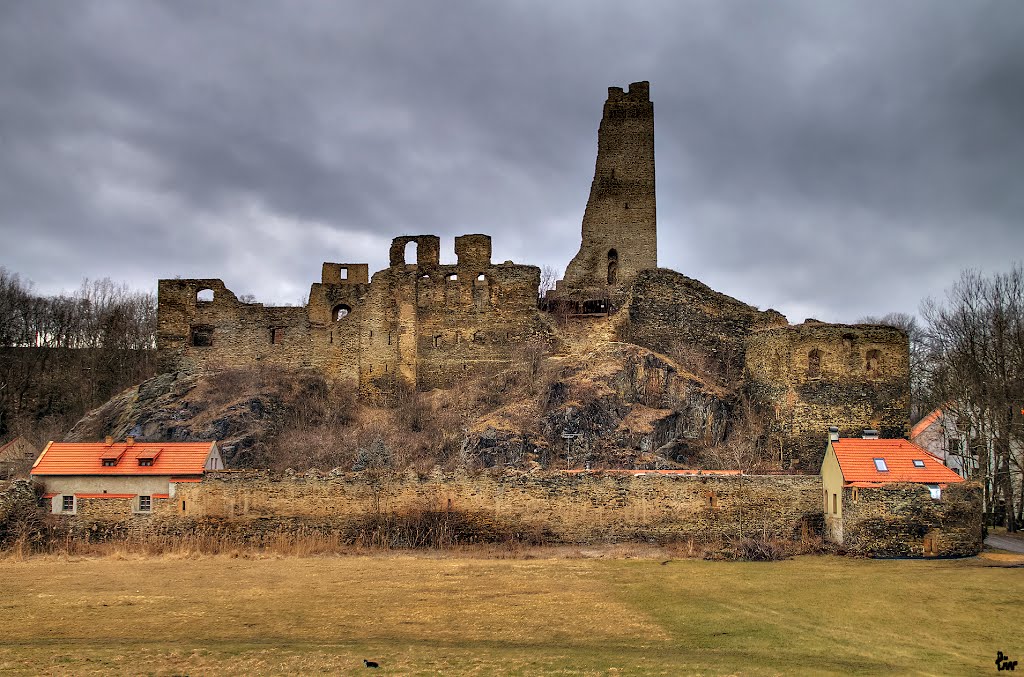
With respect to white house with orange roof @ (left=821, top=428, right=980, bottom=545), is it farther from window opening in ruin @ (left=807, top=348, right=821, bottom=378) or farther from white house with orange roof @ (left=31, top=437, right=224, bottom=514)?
white house with orange roof @ (left=31, top=437, right=224, bottom=514)

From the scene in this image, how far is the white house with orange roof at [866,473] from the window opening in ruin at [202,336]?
1099 inches

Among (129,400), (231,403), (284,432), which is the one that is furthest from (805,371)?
(129,400)

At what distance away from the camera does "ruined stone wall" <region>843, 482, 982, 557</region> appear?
27.0 m

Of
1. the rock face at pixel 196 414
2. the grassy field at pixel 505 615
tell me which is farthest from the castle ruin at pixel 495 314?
the grassy field at pixel 505 615

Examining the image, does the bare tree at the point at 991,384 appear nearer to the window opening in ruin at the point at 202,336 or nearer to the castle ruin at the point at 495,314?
the castle ruin at the point at 495,314

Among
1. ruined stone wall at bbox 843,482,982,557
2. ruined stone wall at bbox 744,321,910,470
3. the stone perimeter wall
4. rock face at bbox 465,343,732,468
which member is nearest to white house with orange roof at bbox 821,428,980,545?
ruined stone wall at bbox 843,482,982,557

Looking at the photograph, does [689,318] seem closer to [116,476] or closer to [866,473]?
[866,473]

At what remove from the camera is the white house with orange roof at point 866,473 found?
90.1 feet

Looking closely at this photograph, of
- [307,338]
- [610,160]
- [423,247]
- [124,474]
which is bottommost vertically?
[124,474]

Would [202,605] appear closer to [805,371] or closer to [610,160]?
[805,371]

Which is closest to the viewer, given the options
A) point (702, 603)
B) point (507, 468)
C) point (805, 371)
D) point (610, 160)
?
point (702, 603)

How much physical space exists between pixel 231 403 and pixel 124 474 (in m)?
8.80

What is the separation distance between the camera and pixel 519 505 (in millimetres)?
29219

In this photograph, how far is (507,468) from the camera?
3105 centimetres
